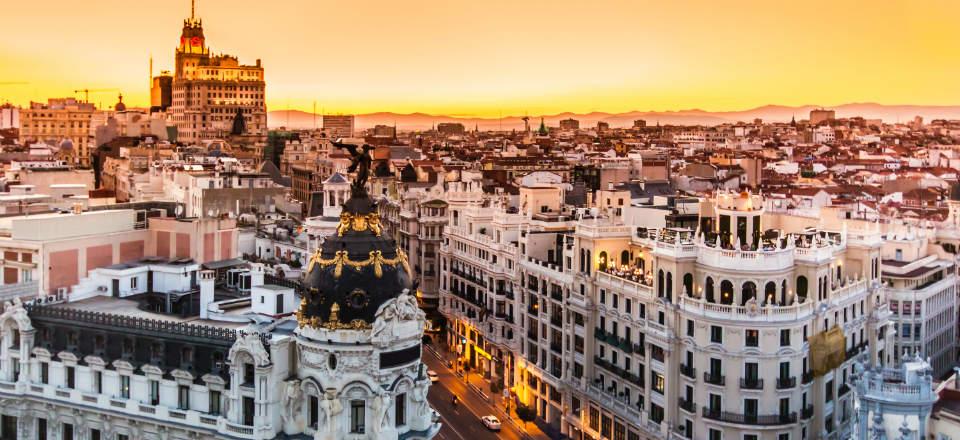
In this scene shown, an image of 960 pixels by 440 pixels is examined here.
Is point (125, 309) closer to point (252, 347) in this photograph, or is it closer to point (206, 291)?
point (206, 291)

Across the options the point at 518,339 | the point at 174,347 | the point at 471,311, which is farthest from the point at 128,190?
the point at 174,347

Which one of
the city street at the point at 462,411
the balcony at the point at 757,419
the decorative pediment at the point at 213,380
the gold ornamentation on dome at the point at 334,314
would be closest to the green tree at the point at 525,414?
the city street at the point at 462,411

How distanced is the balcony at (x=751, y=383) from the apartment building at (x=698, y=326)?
0.22 ft

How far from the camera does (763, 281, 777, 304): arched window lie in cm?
6956

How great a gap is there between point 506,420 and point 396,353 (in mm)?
40624

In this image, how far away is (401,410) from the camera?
2199 inches

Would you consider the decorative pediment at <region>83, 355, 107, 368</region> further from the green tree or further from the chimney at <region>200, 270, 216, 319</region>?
the green tree

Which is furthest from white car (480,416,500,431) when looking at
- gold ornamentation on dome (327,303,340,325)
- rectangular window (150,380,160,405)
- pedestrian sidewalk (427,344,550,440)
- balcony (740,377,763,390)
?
gold ornamentation on dome (327,303,340,325)

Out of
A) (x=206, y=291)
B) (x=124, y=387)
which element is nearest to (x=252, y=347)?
(x=124, y=387)

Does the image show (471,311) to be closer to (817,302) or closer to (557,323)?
(557,323)

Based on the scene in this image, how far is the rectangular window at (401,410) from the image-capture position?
55719mm

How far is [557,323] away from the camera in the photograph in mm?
89375

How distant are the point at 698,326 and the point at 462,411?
30951mm

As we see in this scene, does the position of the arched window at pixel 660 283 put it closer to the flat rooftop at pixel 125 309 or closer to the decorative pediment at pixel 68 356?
the flat rooftop at pixel 125 309
